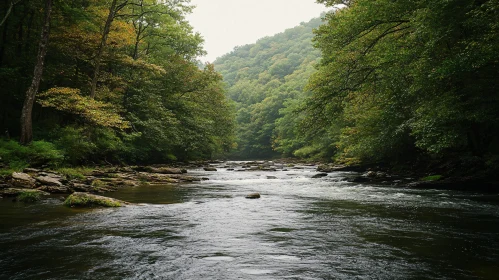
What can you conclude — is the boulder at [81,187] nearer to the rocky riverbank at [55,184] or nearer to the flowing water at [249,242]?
the rocky riverbank at [55,184]

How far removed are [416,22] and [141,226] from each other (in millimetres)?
12294

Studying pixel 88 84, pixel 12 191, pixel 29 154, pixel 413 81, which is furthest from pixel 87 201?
pixel 88 84

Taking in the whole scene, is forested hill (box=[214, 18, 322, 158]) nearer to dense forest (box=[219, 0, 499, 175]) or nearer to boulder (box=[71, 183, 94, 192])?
dense forest (box=[219, 0, 499, 175])

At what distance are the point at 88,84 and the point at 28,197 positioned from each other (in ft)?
48.7

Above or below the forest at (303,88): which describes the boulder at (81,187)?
below

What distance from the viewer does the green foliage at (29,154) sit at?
13.1m

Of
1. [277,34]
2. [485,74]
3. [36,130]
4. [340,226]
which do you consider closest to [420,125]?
[485,74]

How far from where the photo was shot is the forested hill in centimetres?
7468

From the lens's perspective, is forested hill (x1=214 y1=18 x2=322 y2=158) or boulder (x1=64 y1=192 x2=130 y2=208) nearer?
boulder (x1=64 y1=192 x2=130 y2=208)

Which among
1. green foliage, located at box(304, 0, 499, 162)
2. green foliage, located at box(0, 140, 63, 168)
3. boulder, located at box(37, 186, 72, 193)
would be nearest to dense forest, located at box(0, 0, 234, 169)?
green foliage, located at box(0, 140, 63, 168)

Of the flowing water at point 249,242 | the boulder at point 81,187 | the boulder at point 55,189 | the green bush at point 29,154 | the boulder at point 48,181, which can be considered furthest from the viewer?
the green bush at point 29,154

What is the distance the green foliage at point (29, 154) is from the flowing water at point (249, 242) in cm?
548

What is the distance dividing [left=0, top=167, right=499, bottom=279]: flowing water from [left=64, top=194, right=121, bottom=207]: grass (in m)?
0.33

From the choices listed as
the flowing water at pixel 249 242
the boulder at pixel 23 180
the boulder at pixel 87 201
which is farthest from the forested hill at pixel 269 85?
the boulder at pixel 87 201
